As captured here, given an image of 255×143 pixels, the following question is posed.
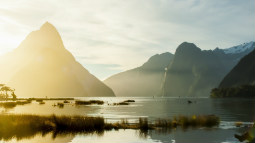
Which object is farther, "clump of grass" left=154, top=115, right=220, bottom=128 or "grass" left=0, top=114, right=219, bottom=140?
"clump of grass" left=154, top=115, right=220, bottom=128

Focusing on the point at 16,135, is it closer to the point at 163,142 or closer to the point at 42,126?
the point at 42,126

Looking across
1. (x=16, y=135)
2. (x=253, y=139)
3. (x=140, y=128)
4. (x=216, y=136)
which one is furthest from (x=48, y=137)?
(x=253, y=139)

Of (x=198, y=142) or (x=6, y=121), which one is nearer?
(x=198, y=142)

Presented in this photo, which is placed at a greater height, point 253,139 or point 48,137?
point 253,139

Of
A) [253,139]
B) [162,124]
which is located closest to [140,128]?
[162,124]

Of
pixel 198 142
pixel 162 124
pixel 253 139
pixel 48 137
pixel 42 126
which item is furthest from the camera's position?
pixel 162 124

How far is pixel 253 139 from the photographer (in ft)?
35.7

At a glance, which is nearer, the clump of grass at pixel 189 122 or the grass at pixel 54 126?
the grass at pixel 54 126

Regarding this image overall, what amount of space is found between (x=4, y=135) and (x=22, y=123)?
15.0ft

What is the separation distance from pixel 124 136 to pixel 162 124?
932 centimetres

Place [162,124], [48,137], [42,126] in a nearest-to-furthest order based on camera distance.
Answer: [48,137], [42,126], [162,124]

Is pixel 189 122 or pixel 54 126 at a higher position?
pixel 54 126

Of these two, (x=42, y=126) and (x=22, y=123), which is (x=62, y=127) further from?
(x=22, y=123)

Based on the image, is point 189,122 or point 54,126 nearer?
point 54,126
